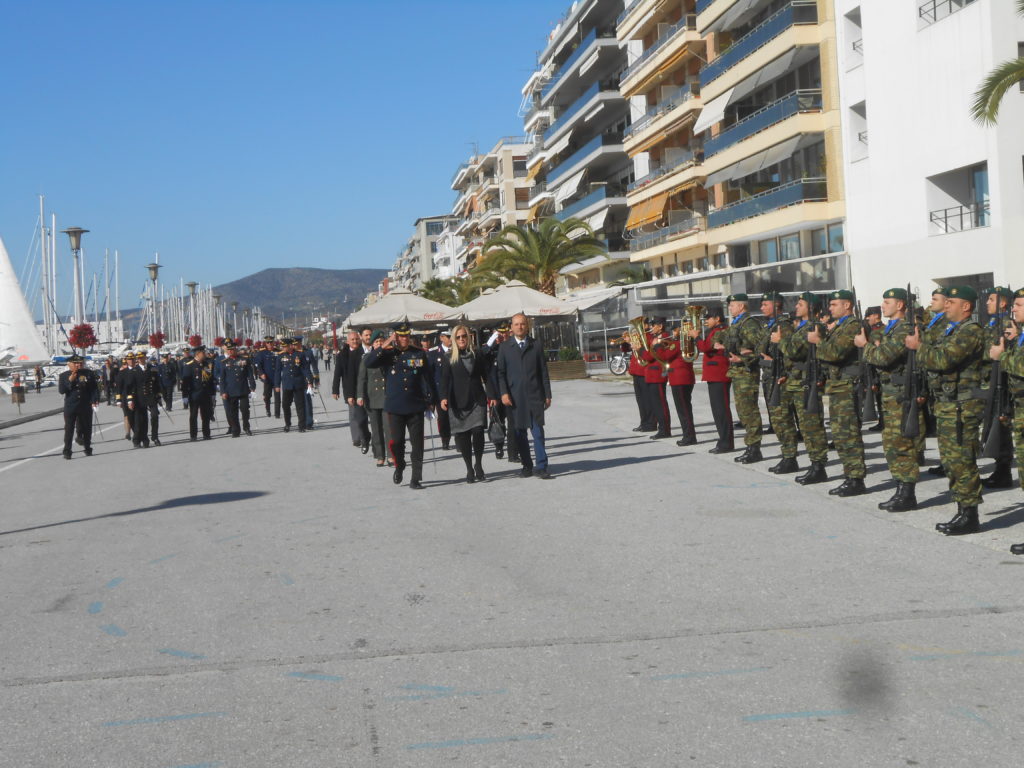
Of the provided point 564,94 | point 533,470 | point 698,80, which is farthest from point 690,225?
point 533,470

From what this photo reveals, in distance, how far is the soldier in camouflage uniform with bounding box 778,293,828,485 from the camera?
424 inches

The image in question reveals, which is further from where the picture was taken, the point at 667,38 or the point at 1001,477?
the point at 667,38

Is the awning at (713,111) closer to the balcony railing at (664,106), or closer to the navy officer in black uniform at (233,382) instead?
the balcony railing at (664,106)

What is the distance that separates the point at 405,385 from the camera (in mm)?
12328

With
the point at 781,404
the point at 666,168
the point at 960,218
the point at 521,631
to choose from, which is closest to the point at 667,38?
the point at 666,168

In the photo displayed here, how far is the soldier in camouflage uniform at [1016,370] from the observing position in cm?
731

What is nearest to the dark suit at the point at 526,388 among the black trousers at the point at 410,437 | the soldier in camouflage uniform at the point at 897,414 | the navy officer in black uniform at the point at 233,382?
the black trousers at the point at 410,437

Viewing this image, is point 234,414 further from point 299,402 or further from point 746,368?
point 746,368

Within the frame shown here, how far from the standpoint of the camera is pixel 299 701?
5055mm

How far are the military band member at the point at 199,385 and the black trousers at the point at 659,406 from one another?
8.83 meters

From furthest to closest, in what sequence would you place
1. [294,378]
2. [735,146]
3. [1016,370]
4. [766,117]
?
[735,146], [766,117], [294,378], [1016,370]

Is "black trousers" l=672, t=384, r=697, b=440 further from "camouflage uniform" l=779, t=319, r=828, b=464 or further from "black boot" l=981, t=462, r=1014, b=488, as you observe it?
"black boot" l=981, t=462, r=1014, b=488

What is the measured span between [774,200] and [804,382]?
2840 centimetres

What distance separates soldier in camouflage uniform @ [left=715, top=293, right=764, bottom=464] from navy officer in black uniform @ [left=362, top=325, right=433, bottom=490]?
10.8ft
